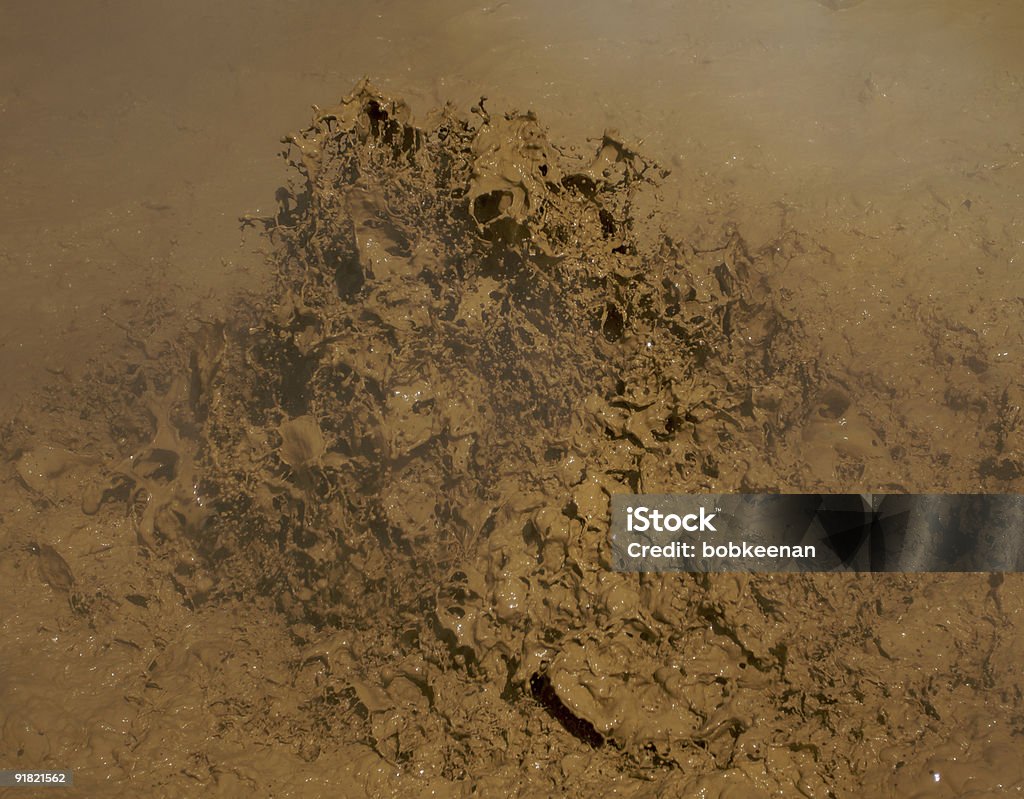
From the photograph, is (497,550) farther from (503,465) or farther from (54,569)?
(54,569)

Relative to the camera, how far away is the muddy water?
99.3 inches

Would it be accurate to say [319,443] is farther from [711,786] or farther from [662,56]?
[662,56]

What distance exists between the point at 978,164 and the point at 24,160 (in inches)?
208

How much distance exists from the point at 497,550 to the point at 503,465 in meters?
0.32

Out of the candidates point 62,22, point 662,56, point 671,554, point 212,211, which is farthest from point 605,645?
point 62,22

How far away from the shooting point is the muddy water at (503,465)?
2.52 m

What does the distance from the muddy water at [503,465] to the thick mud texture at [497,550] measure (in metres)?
0.01

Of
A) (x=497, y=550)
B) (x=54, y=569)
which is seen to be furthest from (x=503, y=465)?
(x=54, y=569)

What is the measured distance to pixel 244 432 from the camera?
288 centimetres

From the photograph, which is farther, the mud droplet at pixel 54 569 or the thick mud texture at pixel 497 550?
the mud droplet at pixel 54 569

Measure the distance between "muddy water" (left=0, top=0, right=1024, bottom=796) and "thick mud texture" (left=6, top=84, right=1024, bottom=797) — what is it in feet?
0.04

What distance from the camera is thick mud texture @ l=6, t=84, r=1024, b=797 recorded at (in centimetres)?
251

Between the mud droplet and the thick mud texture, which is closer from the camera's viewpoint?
the thick mud texture

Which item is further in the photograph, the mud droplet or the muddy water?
the mud droplet
